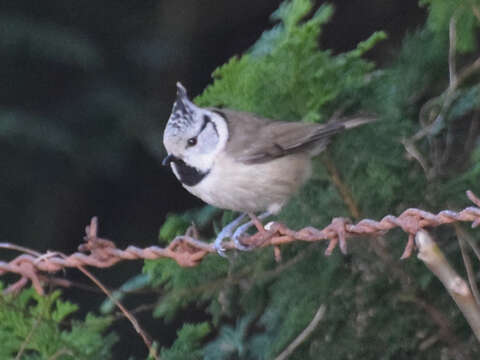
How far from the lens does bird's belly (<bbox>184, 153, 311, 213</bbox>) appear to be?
3.52 metres

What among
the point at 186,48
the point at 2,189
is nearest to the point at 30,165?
the point at 2,189

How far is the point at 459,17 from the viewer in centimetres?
354

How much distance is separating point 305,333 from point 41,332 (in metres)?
0.94

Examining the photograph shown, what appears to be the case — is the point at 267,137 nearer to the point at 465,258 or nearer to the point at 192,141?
the point at 192,141

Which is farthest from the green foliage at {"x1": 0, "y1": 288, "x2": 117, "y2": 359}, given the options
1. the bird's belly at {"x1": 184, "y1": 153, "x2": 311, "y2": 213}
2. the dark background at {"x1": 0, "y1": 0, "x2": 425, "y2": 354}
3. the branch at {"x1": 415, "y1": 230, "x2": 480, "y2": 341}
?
the dark background at {"x1": 0, "y1": 0, "x2": 425, "y2": 354}

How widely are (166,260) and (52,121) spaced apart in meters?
2.22

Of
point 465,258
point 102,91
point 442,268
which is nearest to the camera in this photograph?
point 442,268

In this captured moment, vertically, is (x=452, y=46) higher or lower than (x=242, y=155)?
lower

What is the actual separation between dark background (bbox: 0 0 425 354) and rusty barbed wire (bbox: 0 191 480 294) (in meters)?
2.45

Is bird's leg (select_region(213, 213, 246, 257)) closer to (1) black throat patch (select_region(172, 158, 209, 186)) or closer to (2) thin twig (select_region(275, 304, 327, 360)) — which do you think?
(1) black throat patch (select_region(172, 158, 209, 186))

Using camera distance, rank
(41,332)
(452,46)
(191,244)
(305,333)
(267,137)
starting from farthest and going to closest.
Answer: (267,137) < (452,46) < (305,333) < (41,332) < (191,244)

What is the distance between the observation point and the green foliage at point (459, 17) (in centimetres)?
350

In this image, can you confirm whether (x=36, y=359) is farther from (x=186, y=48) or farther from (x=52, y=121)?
(x=186, y=48)

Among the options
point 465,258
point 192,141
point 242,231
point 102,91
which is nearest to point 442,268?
point 465,258
